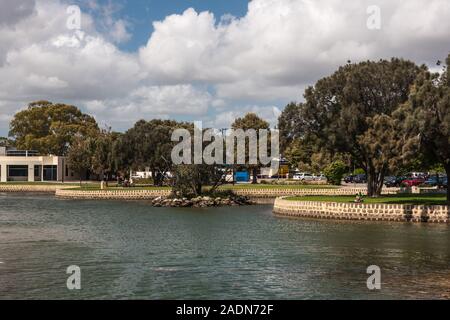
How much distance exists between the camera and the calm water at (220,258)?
1059 inches

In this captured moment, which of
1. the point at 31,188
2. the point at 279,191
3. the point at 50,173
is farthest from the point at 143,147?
the point at 50,173

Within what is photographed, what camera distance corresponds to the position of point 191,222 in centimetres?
5672

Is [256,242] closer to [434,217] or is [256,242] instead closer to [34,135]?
[434,217]

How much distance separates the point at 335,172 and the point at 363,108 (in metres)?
39.9

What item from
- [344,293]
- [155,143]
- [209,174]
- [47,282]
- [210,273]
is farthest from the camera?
[155,143]

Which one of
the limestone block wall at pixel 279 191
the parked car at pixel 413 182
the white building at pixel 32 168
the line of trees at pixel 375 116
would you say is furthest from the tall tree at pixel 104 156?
the parked car at pixel 413 182

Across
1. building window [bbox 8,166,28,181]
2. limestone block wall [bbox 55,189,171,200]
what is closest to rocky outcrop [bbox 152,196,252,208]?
limestone block wall [bbox 55,189,171,200]

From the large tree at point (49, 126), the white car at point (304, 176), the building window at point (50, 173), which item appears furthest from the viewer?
the large tree at point (49, 126)

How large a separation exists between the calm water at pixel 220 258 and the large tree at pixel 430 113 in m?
7.22

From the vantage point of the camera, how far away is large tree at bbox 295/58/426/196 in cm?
6294

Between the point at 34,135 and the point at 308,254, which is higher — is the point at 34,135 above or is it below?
above

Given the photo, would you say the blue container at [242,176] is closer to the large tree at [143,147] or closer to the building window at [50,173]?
the large tree at [143,147]

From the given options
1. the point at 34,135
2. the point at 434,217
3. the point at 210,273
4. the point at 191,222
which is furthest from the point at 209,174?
the point at 34,135

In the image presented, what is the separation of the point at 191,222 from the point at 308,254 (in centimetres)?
2145
